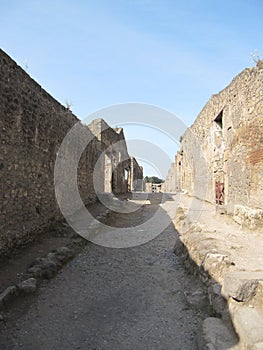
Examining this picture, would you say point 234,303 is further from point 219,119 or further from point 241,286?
point 219,119

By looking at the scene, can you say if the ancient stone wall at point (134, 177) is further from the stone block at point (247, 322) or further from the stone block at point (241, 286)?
the stone block at point (247, 322)

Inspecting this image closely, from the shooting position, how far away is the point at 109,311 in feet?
12.1

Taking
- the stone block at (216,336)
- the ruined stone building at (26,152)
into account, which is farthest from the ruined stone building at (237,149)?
the ruined stone building at (26,152)

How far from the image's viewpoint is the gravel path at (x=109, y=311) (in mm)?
2998

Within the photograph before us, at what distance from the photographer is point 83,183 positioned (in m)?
10.5

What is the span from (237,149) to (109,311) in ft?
18.7

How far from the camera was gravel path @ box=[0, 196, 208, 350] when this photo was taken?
2998 mm

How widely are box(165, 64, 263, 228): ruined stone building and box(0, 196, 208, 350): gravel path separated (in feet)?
9.20

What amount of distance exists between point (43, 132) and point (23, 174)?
4.49 ft

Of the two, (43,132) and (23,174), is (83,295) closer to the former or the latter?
(23,174)

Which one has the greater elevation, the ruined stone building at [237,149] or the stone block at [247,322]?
the ruined stone building at [237,149]

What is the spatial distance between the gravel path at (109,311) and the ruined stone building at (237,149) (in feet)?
9.20

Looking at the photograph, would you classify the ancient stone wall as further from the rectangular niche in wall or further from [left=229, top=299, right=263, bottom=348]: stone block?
[left=229, top=299, right=263, bottom=348]: stone block

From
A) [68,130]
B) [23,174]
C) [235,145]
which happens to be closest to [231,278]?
[23,174]
